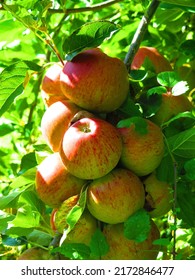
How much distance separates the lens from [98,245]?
1.07 meters

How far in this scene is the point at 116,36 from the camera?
5.60 feet

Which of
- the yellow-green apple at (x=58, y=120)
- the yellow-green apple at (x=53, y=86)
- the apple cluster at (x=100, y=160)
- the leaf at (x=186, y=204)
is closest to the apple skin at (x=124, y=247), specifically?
the apple cluster at (x=100, y=160)

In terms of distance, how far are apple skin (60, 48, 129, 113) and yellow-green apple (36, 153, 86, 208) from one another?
138mm

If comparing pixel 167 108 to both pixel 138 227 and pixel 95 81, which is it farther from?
pixel 138 227

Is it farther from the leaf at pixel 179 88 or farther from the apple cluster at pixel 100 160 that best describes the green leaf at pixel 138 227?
the leaf at pixel 179 88

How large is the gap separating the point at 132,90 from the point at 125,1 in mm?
614

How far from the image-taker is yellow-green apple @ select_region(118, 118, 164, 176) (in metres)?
1.12

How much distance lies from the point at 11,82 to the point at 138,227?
1.40 feet

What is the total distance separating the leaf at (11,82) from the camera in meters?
1.20

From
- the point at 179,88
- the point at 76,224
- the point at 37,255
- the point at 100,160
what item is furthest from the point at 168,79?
the point at 37,255

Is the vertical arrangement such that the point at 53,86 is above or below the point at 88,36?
below

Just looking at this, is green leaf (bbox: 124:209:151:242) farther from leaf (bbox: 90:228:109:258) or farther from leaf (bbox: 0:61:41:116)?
leaf (bbox: 0:61:41:116)

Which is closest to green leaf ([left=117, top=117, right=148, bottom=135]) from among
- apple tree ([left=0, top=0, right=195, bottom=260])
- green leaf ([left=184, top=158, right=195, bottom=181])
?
apple tree ([left=0, top=0, right=195, bottom=260])
